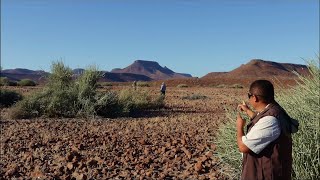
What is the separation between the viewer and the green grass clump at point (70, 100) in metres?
15.9

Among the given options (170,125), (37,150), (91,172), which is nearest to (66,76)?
(170,125)

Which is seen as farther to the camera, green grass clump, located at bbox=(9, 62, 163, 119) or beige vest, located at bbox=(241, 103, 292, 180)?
green grass clump, located at bbox=(9, 62, 163, 119)

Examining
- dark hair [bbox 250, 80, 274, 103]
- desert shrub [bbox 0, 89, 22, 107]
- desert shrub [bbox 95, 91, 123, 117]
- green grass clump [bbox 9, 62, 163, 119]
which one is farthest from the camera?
desert shrub [bbox 0, 89, 22, 107]

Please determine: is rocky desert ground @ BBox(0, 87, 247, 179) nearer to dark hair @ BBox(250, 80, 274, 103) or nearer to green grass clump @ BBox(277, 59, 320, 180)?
green grass clump @ BBox(277, 59, 320, 180)

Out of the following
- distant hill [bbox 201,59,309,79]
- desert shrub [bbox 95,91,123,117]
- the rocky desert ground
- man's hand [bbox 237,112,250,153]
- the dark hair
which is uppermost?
distant hill [bbox 201,59,309,79]

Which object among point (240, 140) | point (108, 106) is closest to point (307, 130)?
point (240, 140)

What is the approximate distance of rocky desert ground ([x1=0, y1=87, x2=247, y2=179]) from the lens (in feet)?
24.2

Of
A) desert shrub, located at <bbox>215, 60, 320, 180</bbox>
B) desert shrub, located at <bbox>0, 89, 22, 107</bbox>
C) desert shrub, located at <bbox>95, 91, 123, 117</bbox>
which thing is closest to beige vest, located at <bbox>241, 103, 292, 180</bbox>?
desert shrub, located at <bbox>215, 60, 320, 180</bbox>

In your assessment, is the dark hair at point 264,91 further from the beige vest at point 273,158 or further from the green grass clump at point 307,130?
the green grass clump at point 307,130

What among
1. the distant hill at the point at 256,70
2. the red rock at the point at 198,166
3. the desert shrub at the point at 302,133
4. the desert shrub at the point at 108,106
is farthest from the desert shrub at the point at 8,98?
the distant hill at the point at 256,70

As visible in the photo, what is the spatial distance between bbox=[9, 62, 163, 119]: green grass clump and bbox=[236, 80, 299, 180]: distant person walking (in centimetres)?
1181

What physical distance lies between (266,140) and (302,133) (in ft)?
7.22

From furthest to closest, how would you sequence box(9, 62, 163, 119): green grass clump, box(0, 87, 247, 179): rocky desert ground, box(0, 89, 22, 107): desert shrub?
box(0, 89, 22, 107): desert shrub < box(9, 62, 163, 119): green grass clump < box(0, 87, 247, 179): rocky desert ground

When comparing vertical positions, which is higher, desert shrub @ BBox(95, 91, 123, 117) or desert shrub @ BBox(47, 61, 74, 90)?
desert shrub @ BBox(47, 61, 74, 90)
